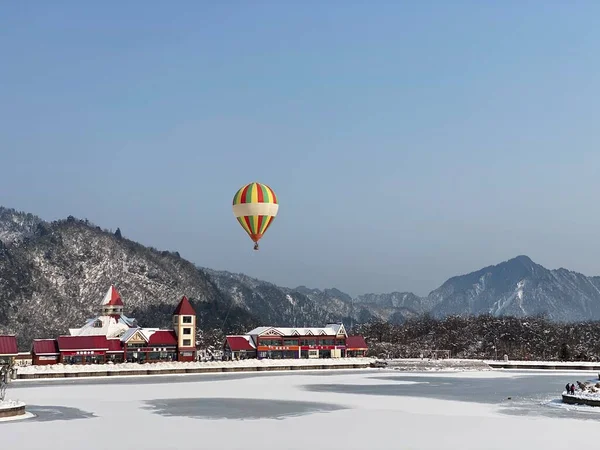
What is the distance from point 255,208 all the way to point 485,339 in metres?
78.7

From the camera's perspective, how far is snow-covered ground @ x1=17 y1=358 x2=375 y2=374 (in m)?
83.3

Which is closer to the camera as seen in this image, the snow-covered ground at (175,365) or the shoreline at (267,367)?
the snow-covered ground at (175,365)

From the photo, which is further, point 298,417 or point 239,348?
point 239,348

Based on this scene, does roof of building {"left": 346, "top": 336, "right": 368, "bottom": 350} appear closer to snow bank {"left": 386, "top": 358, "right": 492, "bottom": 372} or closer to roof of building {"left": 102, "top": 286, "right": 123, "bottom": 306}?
snow bank {"left": 386, "top": 358, "right": 492, "bottom": 372}

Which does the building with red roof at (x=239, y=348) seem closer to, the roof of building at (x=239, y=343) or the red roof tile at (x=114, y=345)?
the roof of building at (x=239, y=343)

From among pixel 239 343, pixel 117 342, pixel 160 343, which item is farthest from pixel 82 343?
pixel 239 343

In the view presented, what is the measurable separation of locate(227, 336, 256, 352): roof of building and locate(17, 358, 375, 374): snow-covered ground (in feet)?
24.5

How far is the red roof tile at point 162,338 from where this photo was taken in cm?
10112

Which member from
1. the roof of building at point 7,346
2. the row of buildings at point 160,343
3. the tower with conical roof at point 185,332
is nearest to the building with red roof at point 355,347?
the row of buildings at point 160,343

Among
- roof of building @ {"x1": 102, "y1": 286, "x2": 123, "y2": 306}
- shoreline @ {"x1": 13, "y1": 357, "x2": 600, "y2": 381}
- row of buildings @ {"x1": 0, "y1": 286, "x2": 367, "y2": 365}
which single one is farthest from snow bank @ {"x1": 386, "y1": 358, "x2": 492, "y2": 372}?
roof of building @ {"x1": 102, "y1": 286, "x2": 123, "y2": 306}

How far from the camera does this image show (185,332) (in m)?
104

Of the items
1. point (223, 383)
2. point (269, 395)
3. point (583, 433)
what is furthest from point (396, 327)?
point (583, 433)

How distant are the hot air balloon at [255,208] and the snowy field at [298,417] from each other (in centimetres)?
1860

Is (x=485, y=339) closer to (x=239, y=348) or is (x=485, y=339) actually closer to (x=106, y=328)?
(x=239, y=348)
